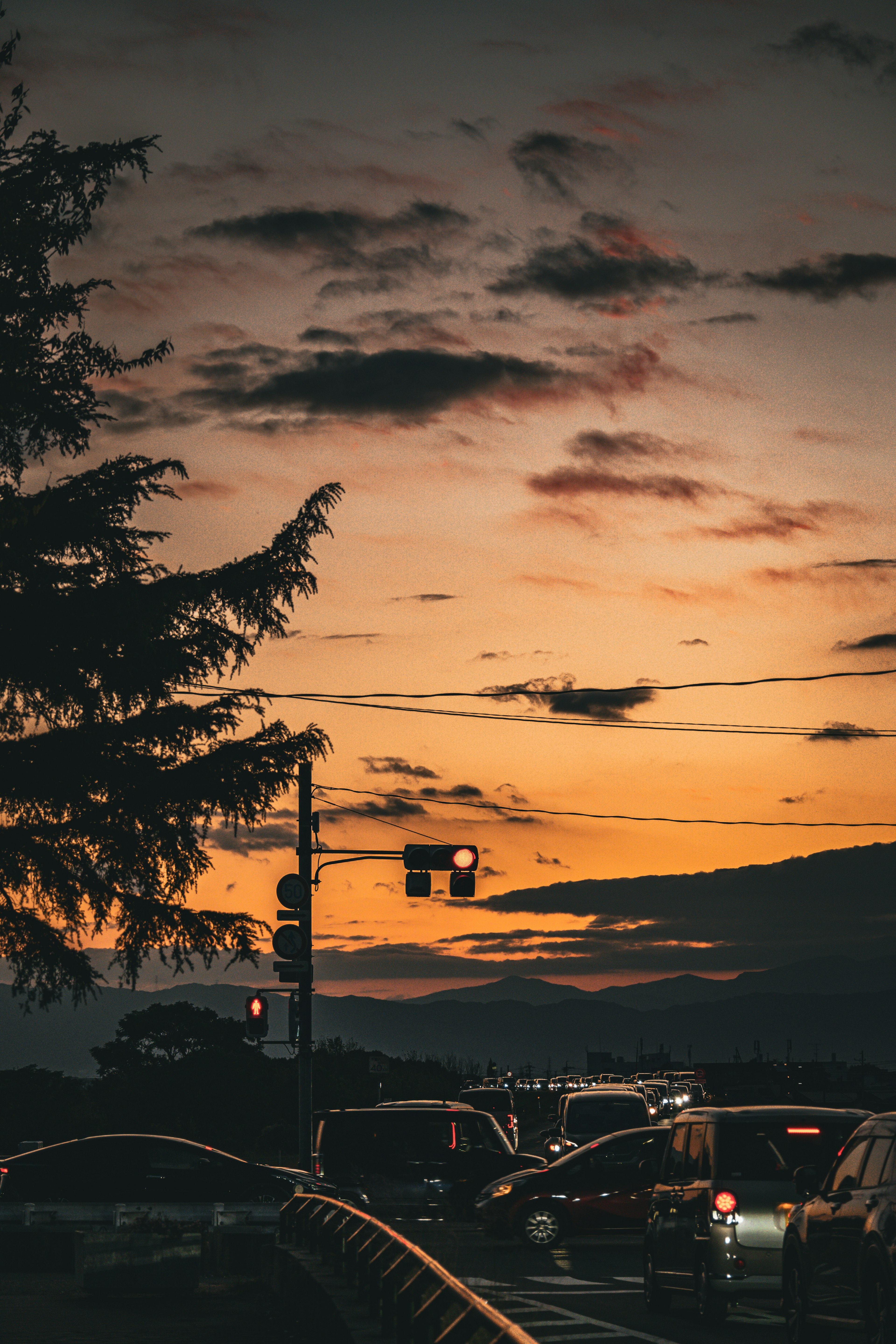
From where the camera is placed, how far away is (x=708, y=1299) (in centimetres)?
1327

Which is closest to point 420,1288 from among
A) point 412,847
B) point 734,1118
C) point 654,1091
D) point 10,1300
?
point 734,1118

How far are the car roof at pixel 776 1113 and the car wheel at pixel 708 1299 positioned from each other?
1.21 metres

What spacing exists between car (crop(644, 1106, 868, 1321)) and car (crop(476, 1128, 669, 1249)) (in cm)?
668

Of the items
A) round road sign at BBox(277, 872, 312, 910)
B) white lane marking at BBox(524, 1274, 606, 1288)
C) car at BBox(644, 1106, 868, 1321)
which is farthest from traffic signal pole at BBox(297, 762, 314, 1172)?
car at BBox(644, 1106, 868, 1321)

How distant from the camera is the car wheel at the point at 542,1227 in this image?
20.7m

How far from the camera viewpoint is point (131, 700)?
16.7 metres

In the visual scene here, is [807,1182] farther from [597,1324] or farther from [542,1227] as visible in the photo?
[542,1227]

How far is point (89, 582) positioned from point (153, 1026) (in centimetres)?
5270

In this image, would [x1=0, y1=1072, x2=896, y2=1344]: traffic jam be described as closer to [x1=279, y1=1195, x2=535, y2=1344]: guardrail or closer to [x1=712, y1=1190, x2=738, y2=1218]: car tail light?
[x1=712, y1=1190, x2=738, y2=1218]: car tail light

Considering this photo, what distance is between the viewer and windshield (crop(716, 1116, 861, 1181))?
43.6 ft

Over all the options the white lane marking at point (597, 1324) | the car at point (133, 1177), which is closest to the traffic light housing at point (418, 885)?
the car at point (133, 1177)

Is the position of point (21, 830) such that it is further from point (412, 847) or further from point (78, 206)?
point (412, 847)

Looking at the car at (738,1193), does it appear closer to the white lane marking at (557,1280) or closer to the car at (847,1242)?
the car at (847,1242)

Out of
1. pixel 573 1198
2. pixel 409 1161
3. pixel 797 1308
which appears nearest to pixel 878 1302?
pixel 797 1308
